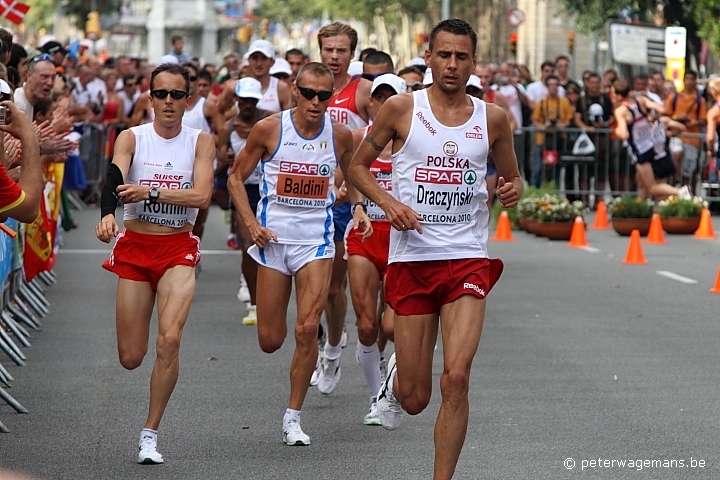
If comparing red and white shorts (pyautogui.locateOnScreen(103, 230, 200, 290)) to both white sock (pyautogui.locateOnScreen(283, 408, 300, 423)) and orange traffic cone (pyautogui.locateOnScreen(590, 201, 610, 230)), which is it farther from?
orange traffic cone (pyautogui.locateOnScreen(590, 201, 610, 230))

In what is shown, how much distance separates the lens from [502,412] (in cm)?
858

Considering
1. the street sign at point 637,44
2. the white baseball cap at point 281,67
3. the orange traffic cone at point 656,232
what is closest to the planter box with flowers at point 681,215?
the orange traffic cone at point 656,232

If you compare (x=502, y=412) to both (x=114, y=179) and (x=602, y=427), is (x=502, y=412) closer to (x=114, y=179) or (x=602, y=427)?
(x=602, y=427)

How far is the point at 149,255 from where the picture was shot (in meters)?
7.80

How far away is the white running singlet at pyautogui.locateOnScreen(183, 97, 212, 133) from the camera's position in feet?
48.6

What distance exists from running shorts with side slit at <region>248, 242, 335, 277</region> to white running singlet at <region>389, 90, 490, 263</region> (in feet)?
5.15

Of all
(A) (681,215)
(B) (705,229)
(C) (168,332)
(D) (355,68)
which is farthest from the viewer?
(A) (681,215)

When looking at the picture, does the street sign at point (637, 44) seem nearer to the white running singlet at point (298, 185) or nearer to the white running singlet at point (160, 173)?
the white running singlet at point (298, 185)

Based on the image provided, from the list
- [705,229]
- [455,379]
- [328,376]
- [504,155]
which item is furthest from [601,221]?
[455,379]

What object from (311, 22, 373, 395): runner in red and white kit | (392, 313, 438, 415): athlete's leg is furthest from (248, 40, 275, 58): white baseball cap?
(392, 313, 438, 415): athlete's leg

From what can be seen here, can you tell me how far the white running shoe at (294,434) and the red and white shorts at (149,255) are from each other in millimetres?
958

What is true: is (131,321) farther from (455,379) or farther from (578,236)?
(578,236)

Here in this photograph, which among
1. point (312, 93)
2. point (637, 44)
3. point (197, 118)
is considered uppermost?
point (637, 44)

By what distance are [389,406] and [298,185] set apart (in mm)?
1649
